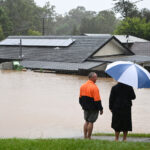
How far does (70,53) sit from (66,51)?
33.9 inches

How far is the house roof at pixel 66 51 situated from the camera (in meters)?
30.4

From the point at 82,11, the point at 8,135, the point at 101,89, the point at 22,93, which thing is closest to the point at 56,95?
the point at 22,93

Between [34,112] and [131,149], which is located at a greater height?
[131,149]

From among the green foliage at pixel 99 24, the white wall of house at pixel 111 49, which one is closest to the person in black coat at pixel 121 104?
the white wall of house at pixel 111 49

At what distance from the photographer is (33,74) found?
27375 mm

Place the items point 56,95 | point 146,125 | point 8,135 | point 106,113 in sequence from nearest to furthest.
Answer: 1. point 8,135
2. point 146,125
3. point 106,113
4. point 56,95

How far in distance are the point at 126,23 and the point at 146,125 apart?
128ft

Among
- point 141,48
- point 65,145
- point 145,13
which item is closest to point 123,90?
point 65,145

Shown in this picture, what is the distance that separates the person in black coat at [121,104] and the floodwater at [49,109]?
2.78 metres

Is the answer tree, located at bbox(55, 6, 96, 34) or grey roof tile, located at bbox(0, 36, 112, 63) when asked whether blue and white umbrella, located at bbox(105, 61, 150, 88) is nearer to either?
grey roof tile, located at bbox(0, 36, 112, 63)

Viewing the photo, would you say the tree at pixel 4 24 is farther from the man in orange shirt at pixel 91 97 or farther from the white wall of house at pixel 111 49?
the man in orange shirt at pixel 91 97

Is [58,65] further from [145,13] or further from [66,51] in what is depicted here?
[145,13]

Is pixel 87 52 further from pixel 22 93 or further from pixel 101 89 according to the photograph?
pixel 22 93

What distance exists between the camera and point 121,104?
6414 millimetres
